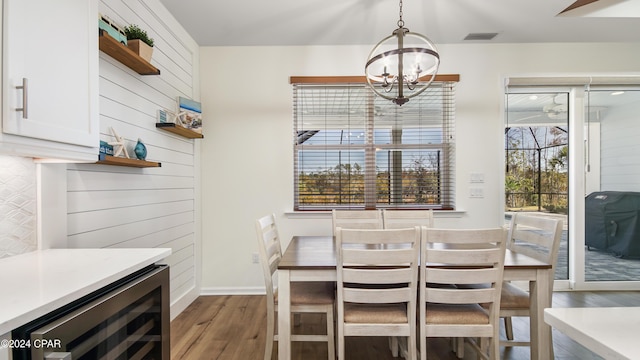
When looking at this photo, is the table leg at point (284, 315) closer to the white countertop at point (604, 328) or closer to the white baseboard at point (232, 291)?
the white countertop at point (604, 328)

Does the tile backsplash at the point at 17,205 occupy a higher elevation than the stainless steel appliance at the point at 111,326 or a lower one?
higher

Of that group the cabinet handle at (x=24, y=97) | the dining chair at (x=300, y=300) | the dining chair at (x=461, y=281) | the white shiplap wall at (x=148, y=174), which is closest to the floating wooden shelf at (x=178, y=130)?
the white shiplap wall at (x=148, y=174)

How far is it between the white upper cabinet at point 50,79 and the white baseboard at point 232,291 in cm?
214

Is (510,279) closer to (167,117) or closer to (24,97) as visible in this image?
→ (24,97)

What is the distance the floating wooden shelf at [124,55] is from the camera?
1616mm

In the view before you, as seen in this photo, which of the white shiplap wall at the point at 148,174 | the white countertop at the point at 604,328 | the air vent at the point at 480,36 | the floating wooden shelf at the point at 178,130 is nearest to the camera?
the white countertop at the point at 604,328

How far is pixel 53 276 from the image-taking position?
1.02 m

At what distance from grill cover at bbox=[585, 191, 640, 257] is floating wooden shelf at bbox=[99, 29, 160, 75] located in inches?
171

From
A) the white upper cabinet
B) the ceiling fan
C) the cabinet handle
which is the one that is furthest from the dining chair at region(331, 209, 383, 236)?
the ceiling fan

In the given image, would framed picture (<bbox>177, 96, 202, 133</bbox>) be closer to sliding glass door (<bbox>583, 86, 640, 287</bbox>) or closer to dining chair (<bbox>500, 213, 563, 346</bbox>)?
dining chair (<bbox>500, 213, 563, 346</bbox>)

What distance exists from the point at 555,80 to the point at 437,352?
2965 millimetres

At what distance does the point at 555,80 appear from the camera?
304cm

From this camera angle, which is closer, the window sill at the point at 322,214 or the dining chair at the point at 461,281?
the dining chair at the point at 461,281

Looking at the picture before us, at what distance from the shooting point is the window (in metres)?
3.20
